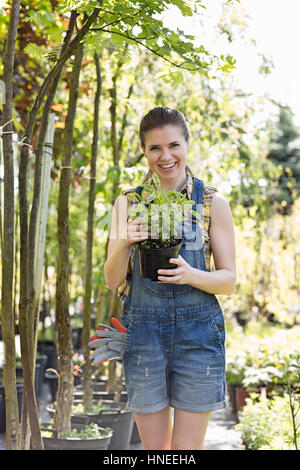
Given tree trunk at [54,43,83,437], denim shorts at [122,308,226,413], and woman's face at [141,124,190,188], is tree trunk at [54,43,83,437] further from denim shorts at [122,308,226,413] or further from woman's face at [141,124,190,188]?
denim shorts at [122,308,226,413]

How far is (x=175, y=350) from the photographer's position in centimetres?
190

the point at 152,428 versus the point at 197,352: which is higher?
the point at 197,352

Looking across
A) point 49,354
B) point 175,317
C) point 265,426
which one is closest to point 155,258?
point 175,317

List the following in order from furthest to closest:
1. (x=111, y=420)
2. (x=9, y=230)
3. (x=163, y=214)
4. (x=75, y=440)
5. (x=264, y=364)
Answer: (x=264, y=364) → (x=111, y=420) → (x=75, y=440) → (x=9, y=230) → (x=163, y=214)

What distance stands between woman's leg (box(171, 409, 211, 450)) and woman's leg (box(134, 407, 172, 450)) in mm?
50

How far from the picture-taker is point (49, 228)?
7359 mm

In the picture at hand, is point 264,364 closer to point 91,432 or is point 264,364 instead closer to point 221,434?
point 221,434

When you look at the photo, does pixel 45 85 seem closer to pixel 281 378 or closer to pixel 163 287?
pixel 163 287

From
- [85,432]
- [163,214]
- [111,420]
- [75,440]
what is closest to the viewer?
[163,214]

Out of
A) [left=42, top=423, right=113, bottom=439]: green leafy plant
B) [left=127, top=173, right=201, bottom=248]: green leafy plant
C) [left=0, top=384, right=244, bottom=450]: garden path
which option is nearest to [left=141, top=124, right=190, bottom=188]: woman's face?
[left=127, top=173, right=201, bottom=248]: green leafy plant

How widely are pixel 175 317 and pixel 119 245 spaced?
30 centimetres

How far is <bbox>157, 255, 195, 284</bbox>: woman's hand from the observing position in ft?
5.98
